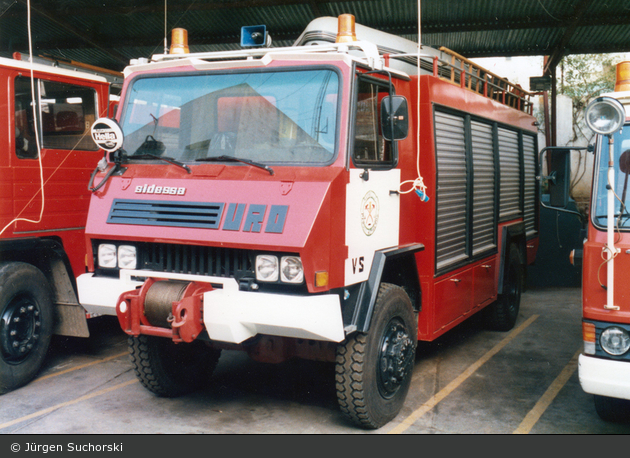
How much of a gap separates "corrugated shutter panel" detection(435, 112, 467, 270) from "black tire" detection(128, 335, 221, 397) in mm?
2262

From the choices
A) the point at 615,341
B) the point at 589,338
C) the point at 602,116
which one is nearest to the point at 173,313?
the point at 589,338

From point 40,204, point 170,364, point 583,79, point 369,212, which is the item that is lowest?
point 170,364

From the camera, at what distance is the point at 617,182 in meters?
4.13

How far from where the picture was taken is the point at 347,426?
4.57 meters

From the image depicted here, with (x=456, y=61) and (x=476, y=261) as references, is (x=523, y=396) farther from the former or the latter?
(x=456, y=61)

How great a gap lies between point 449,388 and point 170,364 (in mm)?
2491

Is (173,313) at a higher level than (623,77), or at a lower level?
lower

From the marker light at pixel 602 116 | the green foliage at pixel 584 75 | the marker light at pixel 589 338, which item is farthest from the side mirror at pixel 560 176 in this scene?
the green foliage at pixel 584 75

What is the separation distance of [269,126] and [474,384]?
311 centimetres

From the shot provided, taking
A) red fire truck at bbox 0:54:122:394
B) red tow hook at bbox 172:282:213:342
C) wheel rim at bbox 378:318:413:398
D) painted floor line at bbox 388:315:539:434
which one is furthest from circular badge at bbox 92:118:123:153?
painted floor line at bbox 388:315:539:434

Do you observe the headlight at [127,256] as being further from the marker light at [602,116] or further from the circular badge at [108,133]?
the marker light at [602,116]

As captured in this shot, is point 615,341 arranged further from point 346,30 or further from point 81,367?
point 81,367

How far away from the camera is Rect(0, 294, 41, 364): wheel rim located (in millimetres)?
5211

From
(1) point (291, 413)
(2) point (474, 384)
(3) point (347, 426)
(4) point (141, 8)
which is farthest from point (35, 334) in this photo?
(4) point (141, 8)
